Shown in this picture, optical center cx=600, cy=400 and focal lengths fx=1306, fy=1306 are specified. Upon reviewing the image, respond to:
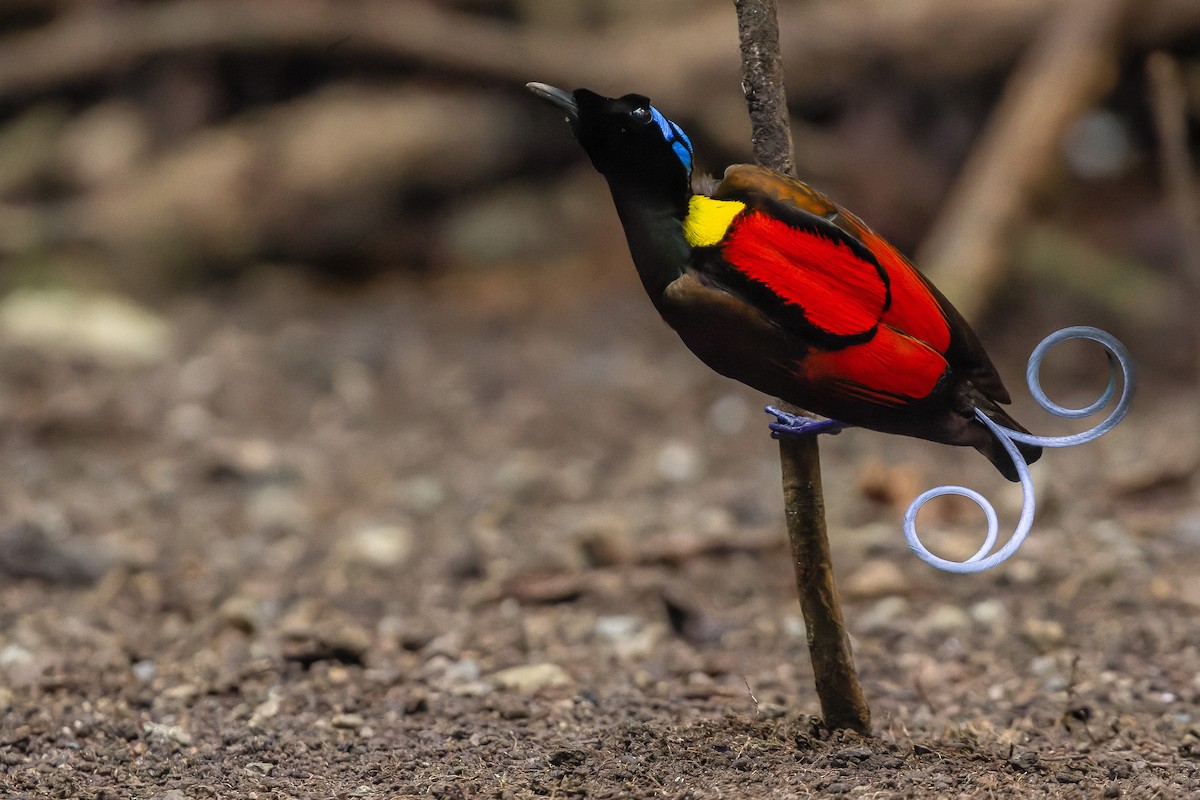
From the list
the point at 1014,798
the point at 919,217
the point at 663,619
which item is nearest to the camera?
the point at 1014,798

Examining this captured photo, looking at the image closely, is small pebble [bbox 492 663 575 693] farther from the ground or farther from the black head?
the black head

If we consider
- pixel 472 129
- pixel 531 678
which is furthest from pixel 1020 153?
pixel 531 678

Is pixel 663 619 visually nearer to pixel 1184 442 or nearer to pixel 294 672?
pixel 294 672

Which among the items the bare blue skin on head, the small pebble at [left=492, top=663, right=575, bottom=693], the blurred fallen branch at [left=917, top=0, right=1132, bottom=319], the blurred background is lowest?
the small pebble at [left=492, top=663, right=575, bottom=693]

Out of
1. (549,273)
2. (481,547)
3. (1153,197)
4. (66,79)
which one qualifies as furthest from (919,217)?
(66,79)

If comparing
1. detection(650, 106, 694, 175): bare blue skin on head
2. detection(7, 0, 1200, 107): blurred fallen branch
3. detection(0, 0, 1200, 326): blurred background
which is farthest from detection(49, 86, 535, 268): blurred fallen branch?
detection(650, 106, 694, 175): bare blue skin on head

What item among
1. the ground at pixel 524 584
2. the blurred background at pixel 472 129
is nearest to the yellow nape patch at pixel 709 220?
the ground at pixel 524 584

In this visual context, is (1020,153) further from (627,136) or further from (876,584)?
(627,136)

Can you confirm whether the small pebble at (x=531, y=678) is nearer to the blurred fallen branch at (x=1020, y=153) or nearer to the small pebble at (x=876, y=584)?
the small pebble at (x=876, y=584)
